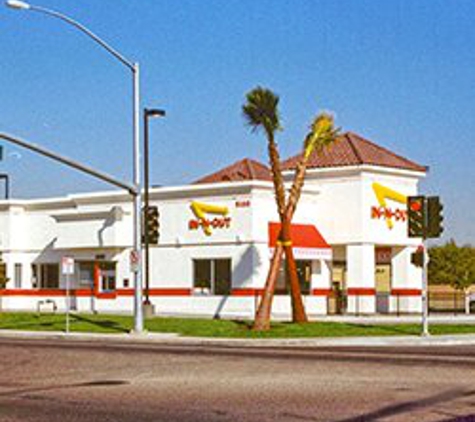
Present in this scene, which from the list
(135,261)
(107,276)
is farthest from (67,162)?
(107,276)

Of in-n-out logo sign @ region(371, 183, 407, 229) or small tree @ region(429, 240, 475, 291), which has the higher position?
in-n-out logo sign @ region(371, 183, 407, 229)

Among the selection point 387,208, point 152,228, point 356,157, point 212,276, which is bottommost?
point 212,276

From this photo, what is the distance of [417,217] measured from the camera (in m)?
34.6

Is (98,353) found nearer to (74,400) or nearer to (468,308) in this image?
(74,400)

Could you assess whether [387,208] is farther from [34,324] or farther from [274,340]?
[274,340]

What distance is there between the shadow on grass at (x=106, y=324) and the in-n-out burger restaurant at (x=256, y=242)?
6.59 metres

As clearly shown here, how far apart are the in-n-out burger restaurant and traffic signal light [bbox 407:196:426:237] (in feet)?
51.3

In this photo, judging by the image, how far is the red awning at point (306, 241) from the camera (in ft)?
165

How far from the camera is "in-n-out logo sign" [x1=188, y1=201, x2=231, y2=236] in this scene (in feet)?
168

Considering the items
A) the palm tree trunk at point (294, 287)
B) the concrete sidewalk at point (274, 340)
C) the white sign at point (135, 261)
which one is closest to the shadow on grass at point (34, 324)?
the concrete sidewalk at point (274, 340)

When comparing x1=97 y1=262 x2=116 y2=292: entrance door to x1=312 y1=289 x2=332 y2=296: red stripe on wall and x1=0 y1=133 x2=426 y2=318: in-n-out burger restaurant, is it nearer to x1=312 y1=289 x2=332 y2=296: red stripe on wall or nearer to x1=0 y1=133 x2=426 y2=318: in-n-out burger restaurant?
x1=0 y1=133 x2=426 y2=318: in-n-out burger restaurant

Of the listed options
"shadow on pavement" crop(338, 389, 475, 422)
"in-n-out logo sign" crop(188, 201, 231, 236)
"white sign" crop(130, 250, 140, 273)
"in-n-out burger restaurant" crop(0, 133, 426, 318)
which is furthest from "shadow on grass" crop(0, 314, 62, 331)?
"shadow on pavement" crop(338, 389, 475, 422)

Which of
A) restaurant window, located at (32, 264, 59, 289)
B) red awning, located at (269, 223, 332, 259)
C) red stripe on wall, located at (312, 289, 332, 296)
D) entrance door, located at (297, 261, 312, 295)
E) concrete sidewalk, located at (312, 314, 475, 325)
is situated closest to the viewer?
concrete sidewalk, located at (312, 314, 475, 325)

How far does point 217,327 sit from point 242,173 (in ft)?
72.7
